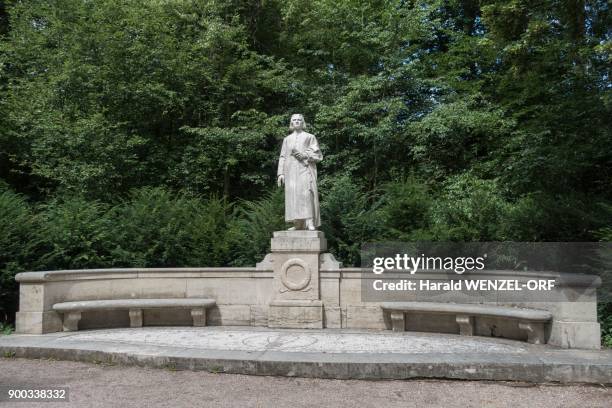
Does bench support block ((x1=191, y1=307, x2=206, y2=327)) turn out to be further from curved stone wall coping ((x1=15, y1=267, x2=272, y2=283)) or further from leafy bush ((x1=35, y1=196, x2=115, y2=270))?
leafy bush ((x1=35, y1=196, x2=115, y2=270))

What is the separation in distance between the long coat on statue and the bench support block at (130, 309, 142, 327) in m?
2.98

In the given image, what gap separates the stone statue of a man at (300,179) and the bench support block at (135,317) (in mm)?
2978

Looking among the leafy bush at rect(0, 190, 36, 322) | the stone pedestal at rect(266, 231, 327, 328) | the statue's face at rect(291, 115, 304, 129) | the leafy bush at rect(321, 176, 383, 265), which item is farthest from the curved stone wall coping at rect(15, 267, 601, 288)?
the statue's face at rect(291, 115, 304, 129)

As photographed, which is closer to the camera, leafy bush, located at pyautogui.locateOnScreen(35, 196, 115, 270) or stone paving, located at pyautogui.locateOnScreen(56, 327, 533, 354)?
stone paving, located at pyautogui.locateOnScreen(56, 327, 533, 354)

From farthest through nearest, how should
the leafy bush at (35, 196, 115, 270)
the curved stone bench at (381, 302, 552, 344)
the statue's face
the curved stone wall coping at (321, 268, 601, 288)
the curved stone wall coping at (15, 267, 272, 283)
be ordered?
the leafy bush at (35, 196, 115, 270) → the statue's face → the curved stone wall coping at (15, 267, 272, 283) → the curved stone bench at (381, 302, 552, 344) → the curved stone wall coping at (321, 268, 601, 288)

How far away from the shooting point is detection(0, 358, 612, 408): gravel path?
4.77 m

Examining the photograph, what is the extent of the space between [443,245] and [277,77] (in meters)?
8.98

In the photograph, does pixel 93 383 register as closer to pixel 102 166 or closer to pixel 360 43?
pixel 102 166

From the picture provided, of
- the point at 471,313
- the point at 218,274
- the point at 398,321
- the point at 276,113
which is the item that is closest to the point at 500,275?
the point at 471,313

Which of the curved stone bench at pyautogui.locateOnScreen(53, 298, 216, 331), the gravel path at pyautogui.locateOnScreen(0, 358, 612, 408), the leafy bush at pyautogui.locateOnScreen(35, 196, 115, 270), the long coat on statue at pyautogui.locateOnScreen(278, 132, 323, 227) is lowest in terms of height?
the gravel path at pyautogui.locateOnScreen(0, 358, 612, 408)

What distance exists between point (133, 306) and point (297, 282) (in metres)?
2.76

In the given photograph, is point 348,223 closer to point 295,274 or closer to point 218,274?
point 295,274

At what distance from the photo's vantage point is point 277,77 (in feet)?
52.4

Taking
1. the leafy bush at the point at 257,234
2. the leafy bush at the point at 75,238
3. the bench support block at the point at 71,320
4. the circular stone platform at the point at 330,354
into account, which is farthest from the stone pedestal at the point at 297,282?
the leafy bush at the point at 75,238
